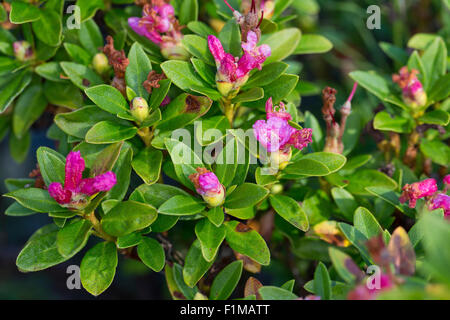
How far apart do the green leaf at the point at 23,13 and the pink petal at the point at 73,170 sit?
1.63 feet

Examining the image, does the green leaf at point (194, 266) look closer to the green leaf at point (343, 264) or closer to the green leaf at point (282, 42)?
the green leaf at point (343, 264)

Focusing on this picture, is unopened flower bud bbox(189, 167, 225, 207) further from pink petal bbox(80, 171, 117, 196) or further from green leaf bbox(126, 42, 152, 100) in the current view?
green leaf bbox(126, 42, 152, 100)

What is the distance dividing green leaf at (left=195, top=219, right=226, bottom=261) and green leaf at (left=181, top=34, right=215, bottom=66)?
464mm

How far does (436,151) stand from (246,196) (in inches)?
27.3

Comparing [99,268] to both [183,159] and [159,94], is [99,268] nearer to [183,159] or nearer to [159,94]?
[183,159]

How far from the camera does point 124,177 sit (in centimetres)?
132

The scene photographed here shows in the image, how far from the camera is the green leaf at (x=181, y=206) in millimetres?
1201

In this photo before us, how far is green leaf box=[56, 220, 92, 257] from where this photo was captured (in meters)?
1.19

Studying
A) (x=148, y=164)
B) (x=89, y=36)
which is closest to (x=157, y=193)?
(x=148, y=164)

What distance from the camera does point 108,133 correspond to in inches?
50.8

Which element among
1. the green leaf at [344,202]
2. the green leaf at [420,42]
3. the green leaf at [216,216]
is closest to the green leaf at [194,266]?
the green leaf at [216,216]

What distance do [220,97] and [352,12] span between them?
1558 millimetres

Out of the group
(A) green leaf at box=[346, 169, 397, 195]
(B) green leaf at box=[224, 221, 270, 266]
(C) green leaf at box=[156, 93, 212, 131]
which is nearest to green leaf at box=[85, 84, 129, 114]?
(C) green leaf at box=[156, 93, 212, 131]
